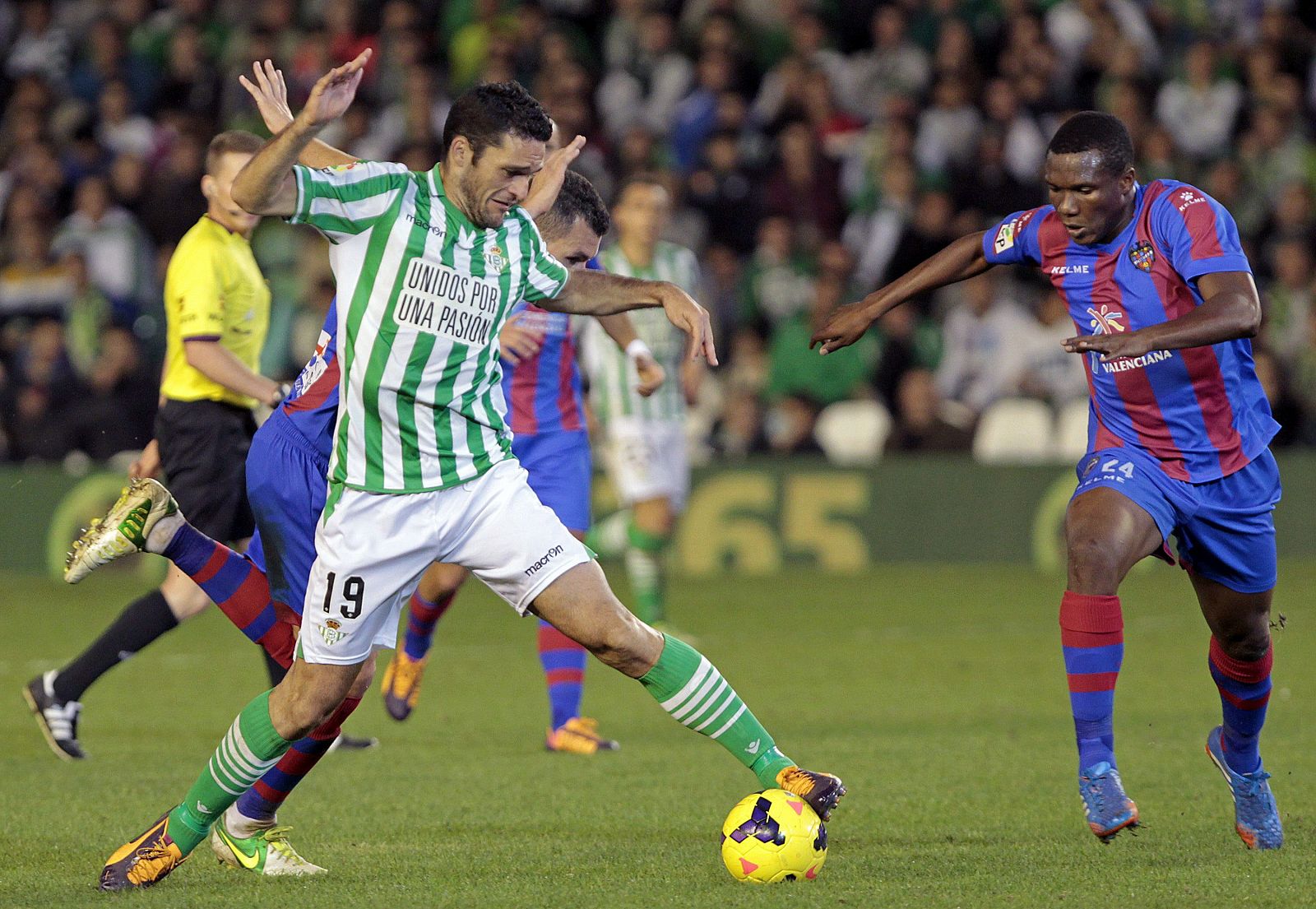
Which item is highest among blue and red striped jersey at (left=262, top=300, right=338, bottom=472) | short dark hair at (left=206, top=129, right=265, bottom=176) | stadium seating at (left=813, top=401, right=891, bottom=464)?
short dark hair at (left=206, top=129, right=265, bottom=176)

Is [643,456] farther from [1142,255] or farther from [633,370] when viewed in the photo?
[1142,255]

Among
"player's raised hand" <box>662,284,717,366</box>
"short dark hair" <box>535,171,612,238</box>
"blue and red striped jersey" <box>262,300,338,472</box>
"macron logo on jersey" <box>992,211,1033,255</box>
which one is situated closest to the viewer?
"player's raised hand" <box>662,284,717,366</box>

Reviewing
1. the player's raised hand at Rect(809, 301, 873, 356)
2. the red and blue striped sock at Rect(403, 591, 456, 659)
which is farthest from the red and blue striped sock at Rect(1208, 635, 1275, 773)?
the red and blue striped sock at Rect(403, 591, 456, 659)

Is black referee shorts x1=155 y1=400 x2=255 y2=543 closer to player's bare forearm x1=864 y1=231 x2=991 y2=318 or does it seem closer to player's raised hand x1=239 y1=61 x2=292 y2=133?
player's raised hand x1=239 y1=61 x2=292 y2=133

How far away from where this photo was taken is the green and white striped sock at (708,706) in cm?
511

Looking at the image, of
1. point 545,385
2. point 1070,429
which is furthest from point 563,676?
point 1070,429

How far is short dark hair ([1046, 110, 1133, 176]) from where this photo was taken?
17.3 ft

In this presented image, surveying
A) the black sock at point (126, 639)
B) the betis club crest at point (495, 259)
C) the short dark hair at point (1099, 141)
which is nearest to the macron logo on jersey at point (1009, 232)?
the short dark hair at point (1099, 141)

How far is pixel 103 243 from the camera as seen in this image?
15750 millimetres

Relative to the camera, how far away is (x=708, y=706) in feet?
16.8

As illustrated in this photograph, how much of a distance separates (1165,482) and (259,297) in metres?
3.66

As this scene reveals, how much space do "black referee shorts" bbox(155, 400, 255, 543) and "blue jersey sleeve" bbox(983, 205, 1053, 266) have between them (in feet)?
10.1

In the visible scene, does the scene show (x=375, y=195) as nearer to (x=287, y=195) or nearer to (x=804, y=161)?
(x=287, y=195)

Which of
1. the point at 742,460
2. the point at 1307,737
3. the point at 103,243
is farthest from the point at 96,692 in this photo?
the point at 103,243
